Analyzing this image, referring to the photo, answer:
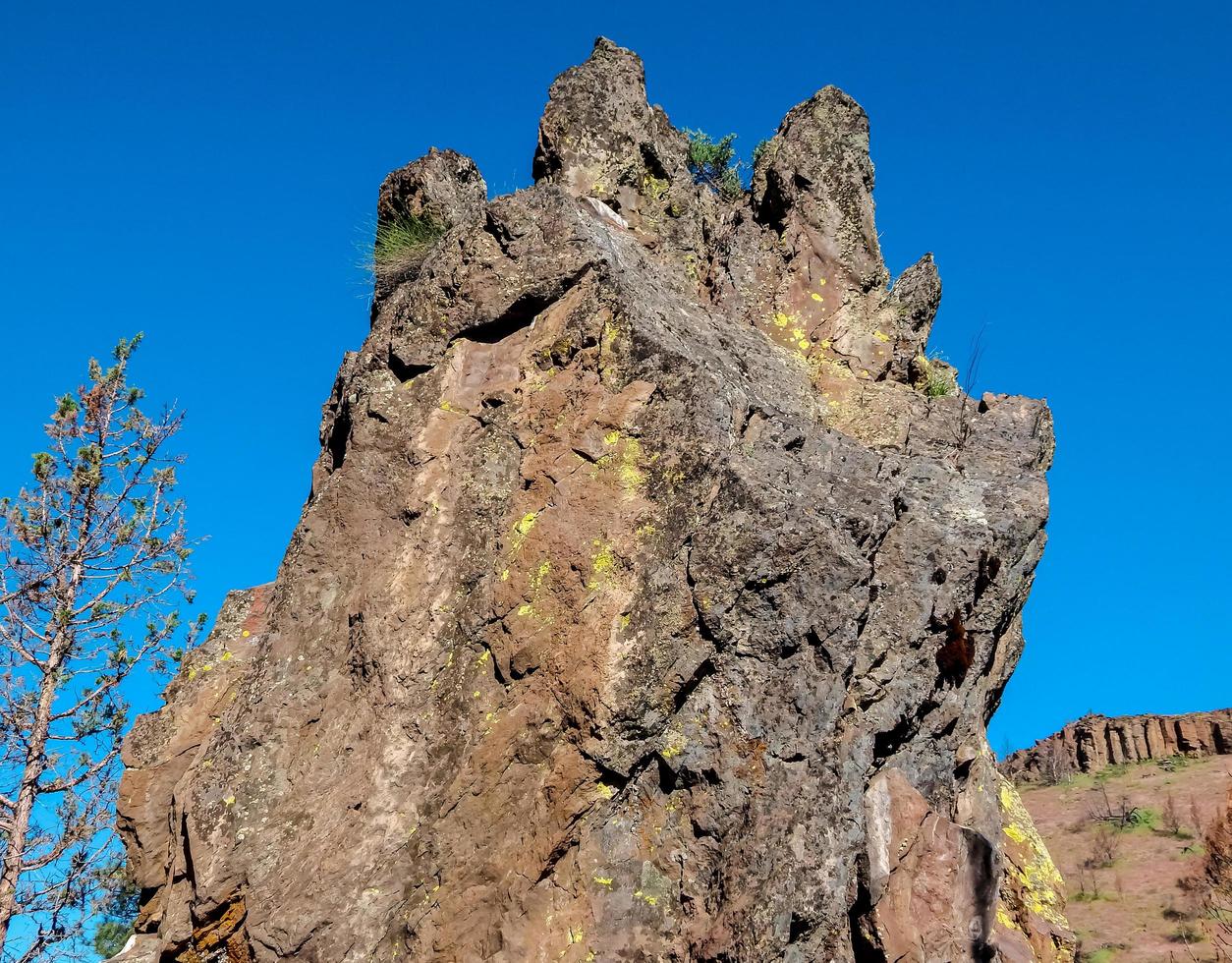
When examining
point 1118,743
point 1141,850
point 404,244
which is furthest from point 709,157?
point 1118,743

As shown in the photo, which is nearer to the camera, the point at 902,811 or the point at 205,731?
the point at 902,811

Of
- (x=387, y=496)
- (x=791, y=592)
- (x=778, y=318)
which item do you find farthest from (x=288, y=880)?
(x=778, y=318)

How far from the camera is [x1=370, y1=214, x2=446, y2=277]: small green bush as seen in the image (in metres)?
10.7

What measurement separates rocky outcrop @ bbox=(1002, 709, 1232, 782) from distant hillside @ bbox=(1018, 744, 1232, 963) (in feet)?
1.37

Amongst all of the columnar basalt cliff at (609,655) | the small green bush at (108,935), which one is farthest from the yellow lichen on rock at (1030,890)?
the small green bush at (108,935)

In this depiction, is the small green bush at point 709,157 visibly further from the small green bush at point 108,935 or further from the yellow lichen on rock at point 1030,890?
the small green bush at point 108,935

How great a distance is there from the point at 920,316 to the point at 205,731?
7.69 meters

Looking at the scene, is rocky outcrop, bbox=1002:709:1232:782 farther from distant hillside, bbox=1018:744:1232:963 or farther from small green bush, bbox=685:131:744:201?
small green bush, bbox=685:131:744:201

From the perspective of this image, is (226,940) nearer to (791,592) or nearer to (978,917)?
(791,592)

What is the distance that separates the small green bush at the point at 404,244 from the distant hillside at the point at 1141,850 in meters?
21.3

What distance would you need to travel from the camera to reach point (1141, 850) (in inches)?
1334

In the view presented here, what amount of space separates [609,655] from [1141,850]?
3320cm

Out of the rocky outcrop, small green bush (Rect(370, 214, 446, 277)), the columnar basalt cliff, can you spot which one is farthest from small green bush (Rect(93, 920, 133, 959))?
the rocky outcrop

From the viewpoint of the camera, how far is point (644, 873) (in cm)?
668
